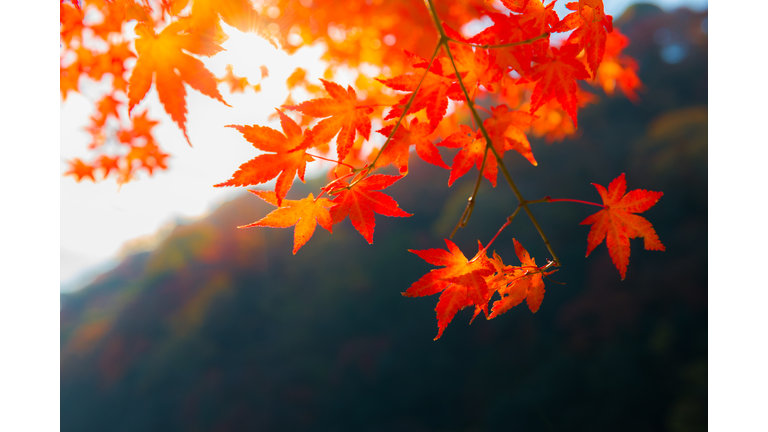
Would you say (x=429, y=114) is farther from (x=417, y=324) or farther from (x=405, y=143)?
(x=417, y=324)

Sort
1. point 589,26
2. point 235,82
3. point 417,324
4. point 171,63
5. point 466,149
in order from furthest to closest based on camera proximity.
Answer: point 417,324
point 235,82
point 466,149
point 589,26
point 171,63

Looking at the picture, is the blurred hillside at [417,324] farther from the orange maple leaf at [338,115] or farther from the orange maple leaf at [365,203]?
the orange maple leaf at [338,115]

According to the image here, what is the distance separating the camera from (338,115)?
0.78 meters

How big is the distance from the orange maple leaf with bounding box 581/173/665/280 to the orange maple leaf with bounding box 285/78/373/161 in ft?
1.94

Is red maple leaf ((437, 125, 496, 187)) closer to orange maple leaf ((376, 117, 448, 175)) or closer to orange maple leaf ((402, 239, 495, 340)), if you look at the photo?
orange maple leaf ((376, 117, 448, 175))

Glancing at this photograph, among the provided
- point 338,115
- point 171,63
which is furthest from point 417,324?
point 171,63

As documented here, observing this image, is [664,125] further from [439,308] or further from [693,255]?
[439,308]

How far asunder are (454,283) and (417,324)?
168 inches

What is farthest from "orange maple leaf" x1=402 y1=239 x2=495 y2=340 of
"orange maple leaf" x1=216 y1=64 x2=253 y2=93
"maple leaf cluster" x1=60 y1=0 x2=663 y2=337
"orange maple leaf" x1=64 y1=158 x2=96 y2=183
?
"orange maple leaf" x1=64 y1=158 x2=96 y2=183

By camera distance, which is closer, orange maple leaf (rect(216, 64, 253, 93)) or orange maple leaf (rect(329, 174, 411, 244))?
orange maple leaf (rect(329, 174, 411, 244))

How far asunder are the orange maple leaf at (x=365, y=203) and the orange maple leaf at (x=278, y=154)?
0.11 metres

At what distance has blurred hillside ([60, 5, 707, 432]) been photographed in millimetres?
3963

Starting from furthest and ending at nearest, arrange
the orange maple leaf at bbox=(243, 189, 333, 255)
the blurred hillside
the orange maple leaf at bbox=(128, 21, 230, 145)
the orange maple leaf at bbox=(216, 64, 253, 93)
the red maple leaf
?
the blurred hillside < the orange maple leaf at bbox=(216, 64, 253, 93) < the red maple leaf < the orange maple leaf at bbox=(243, 189, 333, 255) < the orange maple leaf at bbox=(128, 21, 230, 145)

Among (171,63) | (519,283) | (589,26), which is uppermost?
(171,63)
